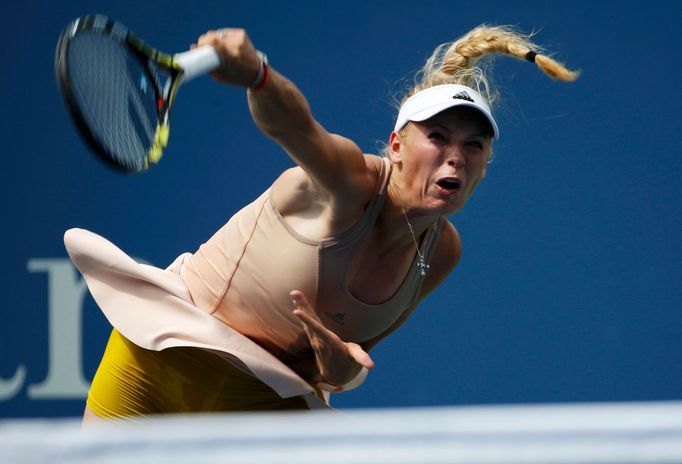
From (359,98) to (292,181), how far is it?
136 centimetres

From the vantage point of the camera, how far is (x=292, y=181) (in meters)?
2.48

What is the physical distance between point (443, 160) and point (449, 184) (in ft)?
0.17

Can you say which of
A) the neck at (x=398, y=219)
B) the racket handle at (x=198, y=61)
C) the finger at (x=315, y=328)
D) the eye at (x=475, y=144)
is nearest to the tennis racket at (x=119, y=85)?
the racket handle at (x=198, y=61)

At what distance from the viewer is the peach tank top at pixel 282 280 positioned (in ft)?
8.12

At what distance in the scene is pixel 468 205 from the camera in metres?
3.78

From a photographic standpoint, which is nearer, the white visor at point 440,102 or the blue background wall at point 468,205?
the white visor at point 440,102

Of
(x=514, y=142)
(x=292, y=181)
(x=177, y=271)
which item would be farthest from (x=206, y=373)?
(x=514, y=142)

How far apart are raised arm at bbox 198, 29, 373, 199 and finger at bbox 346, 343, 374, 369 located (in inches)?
11.8

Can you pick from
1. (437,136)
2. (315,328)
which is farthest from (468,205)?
(315,328)

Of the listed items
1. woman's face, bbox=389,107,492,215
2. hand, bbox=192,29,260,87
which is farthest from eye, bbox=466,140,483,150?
hand, bbox=192,29,260,87

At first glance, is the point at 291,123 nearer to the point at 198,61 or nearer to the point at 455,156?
the point at 198,61

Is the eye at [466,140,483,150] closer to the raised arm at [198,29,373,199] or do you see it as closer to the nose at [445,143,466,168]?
the nose at [445,143,466,168]

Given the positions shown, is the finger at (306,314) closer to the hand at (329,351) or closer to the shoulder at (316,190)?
the hand at (329,351)

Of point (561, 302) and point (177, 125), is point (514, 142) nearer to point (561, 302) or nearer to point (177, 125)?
point (561, 302)
